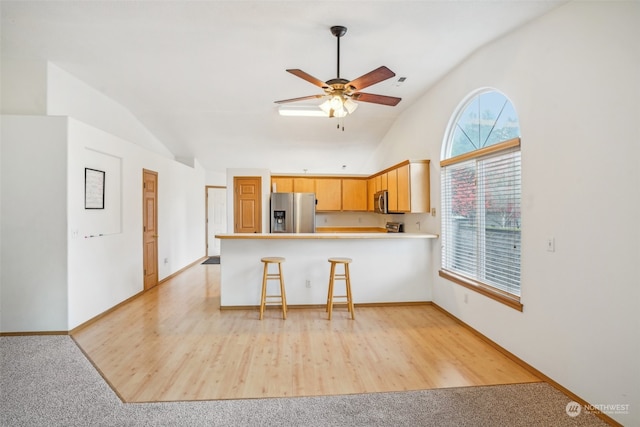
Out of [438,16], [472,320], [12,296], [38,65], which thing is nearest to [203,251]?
[12,296]

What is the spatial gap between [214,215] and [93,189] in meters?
4.92

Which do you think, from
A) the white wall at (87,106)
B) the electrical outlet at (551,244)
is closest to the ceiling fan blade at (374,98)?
the electrical outlet at (551,244)

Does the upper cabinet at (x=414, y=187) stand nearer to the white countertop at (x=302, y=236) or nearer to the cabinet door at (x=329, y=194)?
the white countertop at (x=302, y=236)

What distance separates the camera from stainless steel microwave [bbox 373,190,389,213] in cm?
520

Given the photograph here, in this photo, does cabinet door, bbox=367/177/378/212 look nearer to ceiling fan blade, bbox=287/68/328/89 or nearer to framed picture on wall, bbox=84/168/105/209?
ceiling fan blade, bbox=287/68/328/89

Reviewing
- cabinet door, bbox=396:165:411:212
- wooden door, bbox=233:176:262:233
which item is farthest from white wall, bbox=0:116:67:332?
cabinet door, bbox=396:165:411:212

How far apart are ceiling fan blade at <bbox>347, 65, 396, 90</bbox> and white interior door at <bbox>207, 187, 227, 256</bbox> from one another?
670 centimetres

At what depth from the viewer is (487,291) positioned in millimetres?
3129

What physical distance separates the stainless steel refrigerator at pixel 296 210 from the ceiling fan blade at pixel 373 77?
3.88 meters

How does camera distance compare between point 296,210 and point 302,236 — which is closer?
point 302,236

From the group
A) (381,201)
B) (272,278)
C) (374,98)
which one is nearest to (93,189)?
(272,278)

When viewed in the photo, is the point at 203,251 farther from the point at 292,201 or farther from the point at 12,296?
the point at 12,296

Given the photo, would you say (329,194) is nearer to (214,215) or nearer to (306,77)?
(214,215)

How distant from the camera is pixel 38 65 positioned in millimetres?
3480
